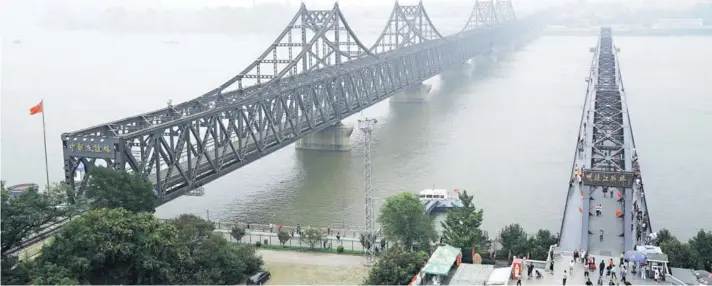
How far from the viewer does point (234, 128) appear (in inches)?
1481

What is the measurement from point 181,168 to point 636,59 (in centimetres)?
8590

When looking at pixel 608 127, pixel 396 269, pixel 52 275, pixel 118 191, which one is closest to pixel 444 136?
pixel 608 127

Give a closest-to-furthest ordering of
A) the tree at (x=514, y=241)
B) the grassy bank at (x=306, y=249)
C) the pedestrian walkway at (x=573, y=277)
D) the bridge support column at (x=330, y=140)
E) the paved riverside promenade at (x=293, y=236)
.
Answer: the pedestrian walkway at (x=573, y=277), the tree at (x=514, y=241), the grassy bank at (x=306, y=249), the paved riverside promenade at (x=293, y=236), the bridge support column at (x=330, y=140)

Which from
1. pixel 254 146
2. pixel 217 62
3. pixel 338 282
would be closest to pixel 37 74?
pixel 217 62

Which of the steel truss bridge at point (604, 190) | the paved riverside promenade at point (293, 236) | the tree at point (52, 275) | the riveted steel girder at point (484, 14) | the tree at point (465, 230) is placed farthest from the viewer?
the riveted steel girder at point (484, 14)

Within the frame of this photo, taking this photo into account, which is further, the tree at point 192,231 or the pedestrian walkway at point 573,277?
the tree at point 192,231

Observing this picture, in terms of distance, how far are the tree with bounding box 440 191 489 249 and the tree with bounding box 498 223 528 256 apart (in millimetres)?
650

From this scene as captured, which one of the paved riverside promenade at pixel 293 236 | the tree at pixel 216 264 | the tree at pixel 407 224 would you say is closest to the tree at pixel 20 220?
the tree at pixel 216 264

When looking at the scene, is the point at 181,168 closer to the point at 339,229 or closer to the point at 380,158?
the point at 339,229

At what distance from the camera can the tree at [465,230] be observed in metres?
26.2

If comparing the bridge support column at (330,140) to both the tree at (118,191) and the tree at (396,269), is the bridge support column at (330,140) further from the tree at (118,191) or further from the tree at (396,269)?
the tree at (396,269)

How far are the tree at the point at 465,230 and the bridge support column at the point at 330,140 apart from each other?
901 inches

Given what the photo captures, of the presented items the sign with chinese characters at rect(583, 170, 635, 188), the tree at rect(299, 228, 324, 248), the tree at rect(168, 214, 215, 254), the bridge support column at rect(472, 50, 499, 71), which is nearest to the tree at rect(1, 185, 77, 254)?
the tree at rect(168, 214, 215, 254)

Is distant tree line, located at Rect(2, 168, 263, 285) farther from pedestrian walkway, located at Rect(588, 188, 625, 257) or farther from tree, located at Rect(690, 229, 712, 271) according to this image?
tree, located at Rect(690, 229, 712, 271)
